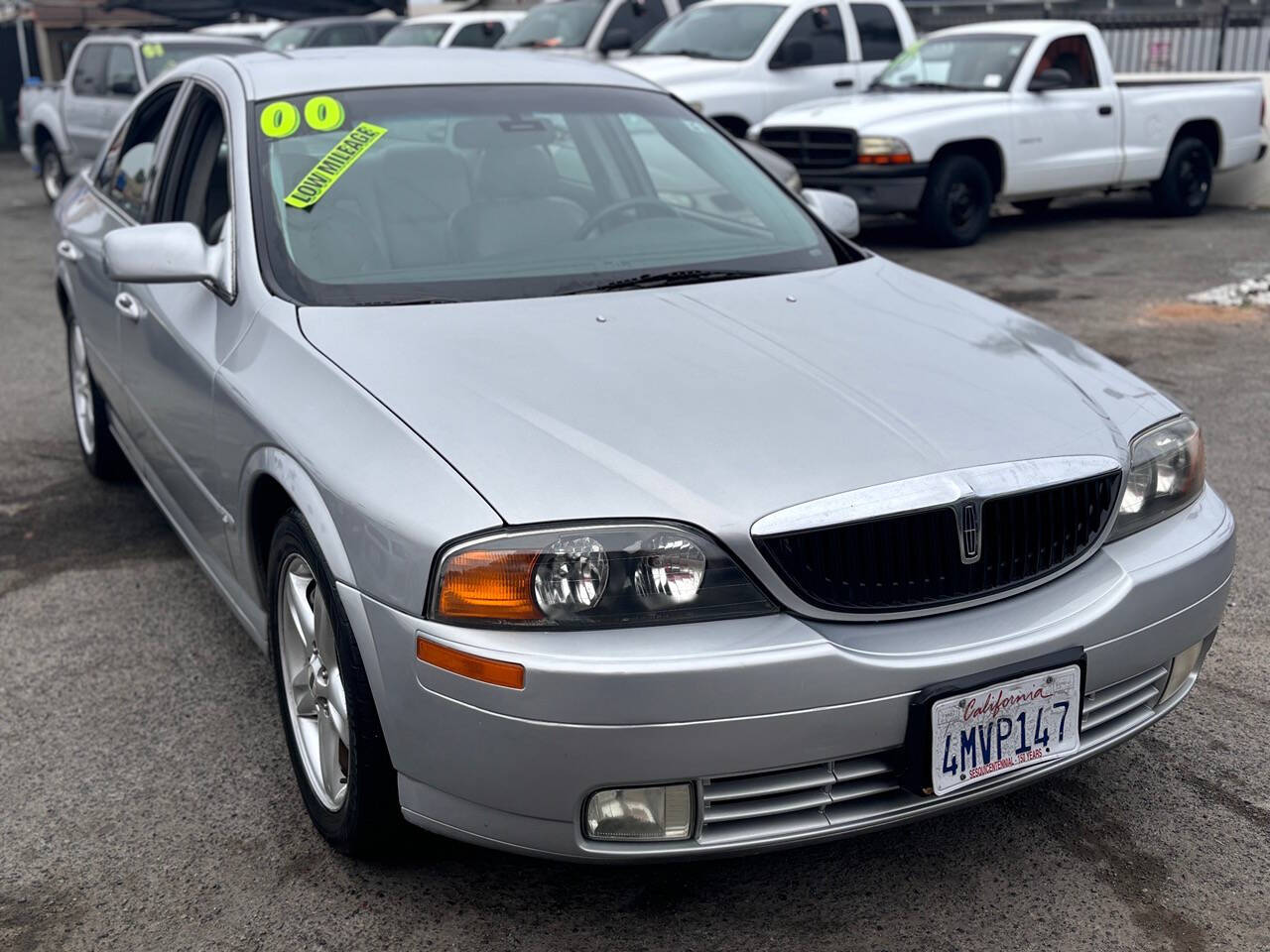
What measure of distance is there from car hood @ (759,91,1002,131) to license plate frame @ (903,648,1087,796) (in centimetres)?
803

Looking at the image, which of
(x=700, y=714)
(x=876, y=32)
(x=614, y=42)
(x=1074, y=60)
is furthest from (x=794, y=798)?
(x=614, y=42)

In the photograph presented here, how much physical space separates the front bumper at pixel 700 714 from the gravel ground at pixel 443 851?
0.28 metres

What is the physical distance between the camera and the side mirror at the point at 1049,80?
34.7ft

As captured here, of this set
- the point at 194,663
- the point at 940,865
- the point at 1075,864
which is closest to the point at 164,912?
the point at 194,663

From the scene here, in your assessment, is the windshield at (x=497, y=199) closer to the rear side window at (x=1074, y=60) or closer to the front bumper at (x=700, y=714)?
the front bumper at (x=700, y=714)

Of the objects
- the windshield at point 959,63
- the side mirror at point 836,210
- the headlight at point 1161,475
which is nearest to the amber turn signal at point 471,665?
the headlight at point 1161,475

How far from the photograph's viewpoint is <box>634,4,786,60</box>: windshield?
11867 millimetres

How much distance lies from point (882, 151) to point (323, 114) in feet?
22.7

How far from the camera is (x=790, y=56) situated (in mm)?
11789

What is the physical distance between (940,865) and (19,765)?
205 centimetres

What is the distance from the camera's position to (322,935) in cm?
258

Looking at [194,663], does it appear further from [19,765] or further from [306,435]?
[306,435]

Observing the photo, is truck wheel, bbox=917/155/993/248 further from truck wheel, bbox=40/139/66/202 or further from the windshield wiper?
truck wheel, bbox=40/139/66/202

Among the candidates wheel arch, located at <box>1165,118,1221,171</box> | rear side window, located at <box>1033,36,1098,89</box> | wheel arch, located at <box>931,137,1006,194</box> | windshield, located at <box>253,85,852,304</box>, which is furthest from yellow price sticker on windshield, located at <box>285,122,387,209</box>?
wheel arch, located at <box>1165,118,1221,171</box>
